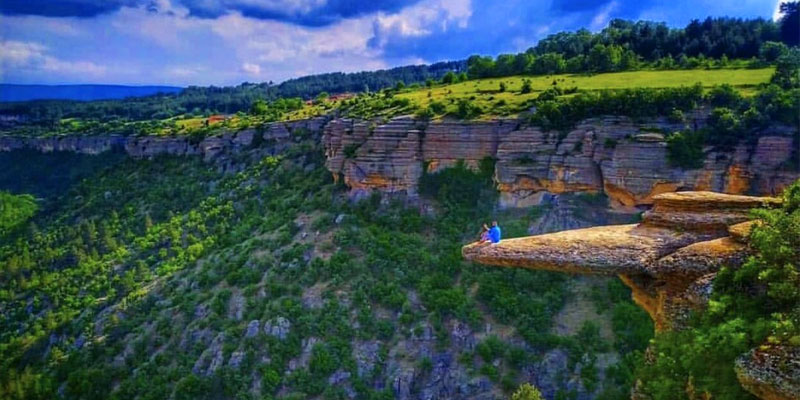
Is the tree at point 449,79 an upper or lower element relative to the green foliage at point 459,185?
upper

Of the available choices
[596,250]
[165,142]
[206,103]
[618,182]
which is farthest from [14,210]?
[206,103]

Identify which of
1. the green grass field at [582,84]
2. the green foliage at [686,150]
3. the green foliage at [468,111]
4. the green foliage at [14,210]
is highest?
the green grass field at [582,84]

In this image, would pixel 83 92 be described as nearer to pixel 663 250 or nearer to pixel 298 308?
pixel 298 308

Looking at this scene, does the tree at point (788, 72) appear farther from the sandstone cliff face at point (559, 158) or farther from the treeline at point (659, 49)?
the treeline at point (659, 49)

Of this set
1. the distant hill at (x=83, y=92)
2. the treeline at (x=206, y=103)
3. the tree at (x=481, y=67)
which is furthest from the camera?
the distant hill at (x=83, y=92)

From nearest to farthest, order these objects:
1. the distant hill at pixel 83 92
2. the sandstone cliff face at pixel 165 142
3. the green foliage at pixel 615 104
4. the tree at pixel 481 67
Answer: the green foliage at pixel 615 104, the tree at pixel 481 67, the sandstone cliff face at pixel 165 142, the distant hill at pixel 83 92

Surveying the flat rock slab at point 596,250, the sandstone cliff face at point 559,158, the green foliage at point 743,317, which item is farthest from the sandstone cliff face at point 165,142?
the green foliage at point 743,317

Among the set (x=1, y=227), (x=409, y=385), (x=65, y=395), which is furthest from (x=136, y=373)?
(x=1, y=227)

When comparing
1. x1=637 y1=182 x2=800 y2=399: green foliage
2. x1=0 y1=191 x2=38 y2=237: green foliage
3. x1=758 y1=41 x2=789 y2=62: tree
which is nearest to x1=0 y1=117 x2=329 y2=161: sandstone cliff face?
x1=0 y1=191 x2=38 y2=237: green foliage
